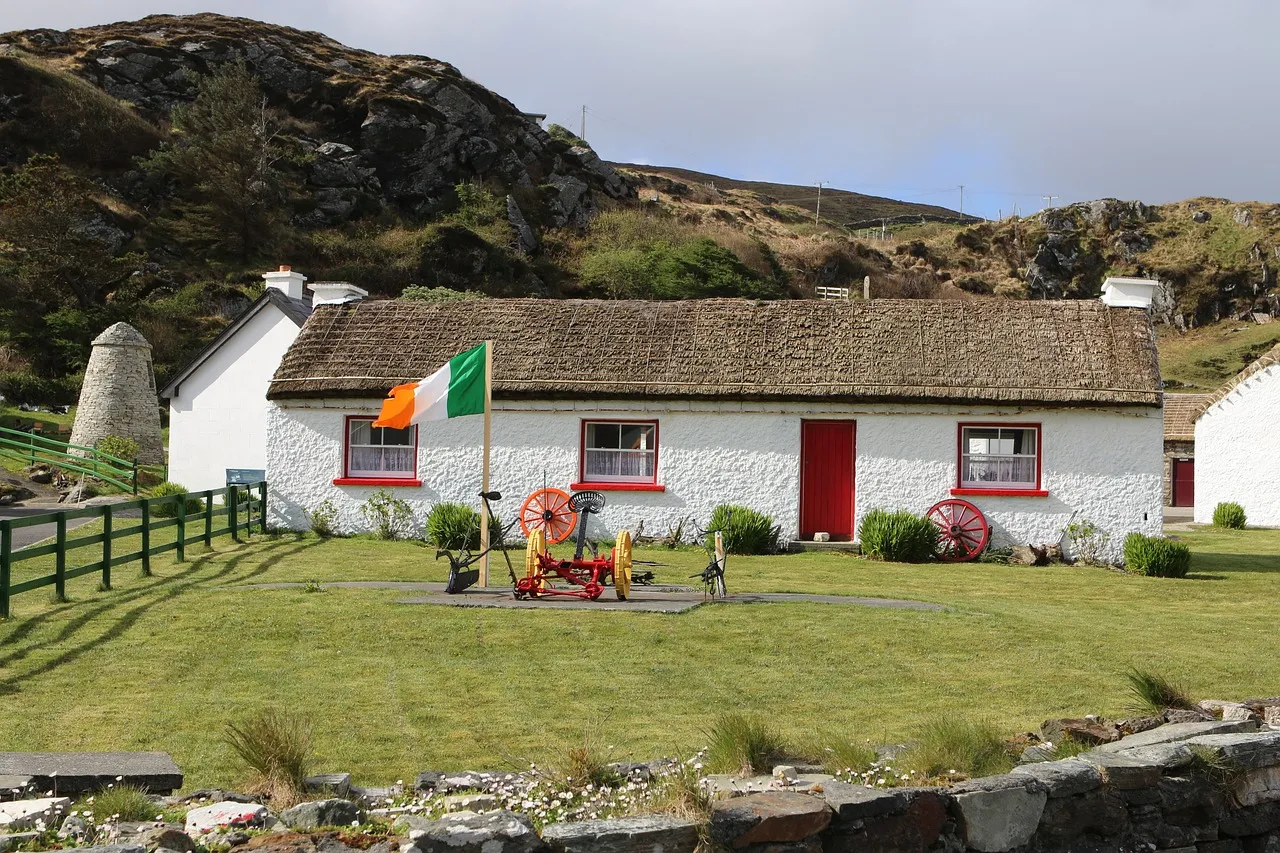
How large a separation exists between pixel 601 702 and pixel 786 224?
302 ft

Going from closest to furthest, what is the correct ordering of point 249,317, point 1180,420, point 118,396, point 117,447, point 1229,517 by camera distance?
1. point 249,317
2. point 117,447
3. point 1229,517
4. point 118,396
5. point 1180,420

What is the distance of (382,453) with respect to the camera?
21.4 m

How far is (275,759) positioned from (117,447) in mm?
28305

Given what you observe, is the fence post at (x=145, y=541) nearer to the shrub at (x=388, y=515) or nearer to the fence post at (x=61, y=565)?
the fence post at (x=61, y=565)

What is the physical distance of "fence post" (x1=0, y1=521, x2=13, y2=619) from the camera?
38.6 ft

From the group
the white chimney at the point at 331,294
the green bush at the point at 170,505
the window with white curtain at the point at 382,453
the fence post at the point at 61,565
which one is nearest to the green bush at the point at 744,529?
the window with white curtain at the point at 382,453

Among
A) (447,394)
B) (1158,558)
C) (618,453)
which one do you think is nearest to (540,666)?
(447,394)

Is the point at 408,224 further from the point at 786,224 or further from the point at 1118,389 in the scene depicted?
the point at 1118,389

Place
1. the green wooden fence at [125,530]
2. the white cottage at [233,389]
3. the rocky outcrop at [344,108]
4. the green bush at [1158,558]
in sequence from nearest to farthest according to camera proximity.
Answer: the green wooden fence at [125,530] < the green bush at [1158,558] < the white cottage at [233,389] < the rocky outcrop at [344,108]

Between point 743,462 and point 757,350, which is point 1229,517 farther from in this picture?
point 743,462

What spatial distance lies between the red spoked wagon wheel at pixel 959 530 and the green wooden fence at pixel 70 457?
18.8m

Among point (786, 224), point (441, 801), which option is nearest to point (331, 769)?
point (441, 801)

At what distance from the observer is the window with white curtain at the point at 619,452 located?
20797mm

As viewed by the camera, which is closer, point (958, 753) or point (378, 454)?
→ point (958, 753)
